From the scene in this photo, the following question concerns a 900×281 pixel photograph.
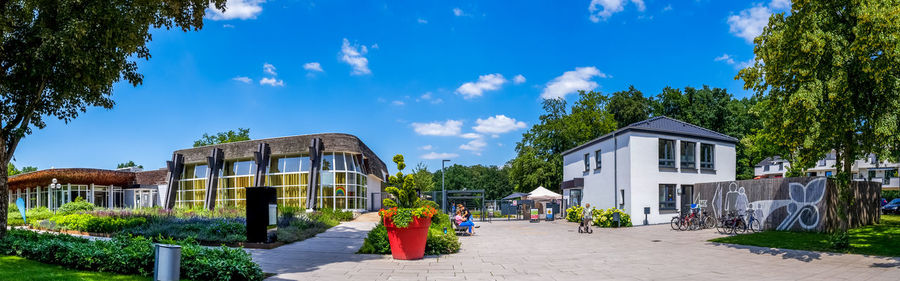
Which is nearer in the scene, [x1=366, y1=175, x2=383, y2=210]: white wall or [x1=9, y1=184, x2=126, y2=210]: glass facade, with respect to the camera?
[x1=366, y1=175, x2=383, y2=210]: white wall

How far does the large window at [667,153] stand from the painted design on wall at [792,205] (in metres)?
4.46

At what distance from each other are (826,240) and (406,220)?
11.6 m

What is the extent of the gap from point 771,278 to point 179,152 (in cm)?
3660

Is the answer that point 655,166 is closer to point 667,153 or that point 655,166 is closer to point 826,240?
point 667,153

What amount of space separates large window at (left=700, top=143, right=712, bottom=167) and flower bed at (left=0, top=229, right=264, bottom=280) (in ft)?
78.5

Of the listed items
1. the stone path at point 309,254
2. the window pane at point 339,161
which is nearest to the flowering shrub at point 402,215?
the stone path at point 309,254

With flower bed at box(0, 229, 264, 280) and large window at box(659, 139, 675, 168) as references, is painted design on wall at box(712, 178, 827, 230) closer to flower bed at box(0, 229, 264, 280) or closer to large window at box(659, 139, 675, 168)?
large window at box(659, 139, 675, 168)

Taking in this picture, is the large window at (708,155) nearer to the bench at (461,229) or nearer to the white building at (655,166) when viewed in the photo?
the white building at (655,166)

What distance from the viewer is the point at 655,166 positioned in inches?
953

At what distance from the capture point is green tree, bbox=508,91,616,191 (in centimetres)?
4616

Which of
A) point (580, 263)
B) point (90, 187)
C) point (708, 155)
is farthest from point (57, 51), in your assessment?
point (90, 187)

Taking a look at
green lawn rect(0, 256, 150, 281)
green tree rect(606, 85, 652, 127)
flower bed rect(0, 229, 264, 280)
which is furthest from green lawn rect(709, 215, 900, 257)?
green tree rect(606, 85, 652, 127)

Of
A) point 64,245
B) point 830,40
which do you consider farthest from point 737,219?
point 64,245

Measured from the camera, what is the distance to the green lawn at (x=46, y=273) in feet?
25.0
